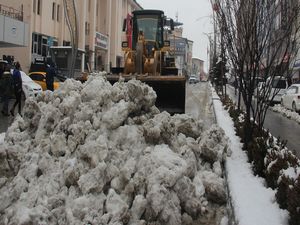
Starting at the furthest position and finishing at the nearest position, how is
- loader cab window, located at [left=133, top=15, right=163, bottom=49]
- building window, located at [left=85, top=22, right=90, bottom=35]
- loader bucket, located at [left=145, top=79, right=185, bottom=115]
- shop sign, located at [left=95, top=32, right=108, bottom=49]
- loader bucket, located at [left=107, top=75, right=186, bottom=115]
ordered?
1. shop sign, located at [left=95, top=32, right=108, bottom=49]
2. building window, located at [left=85, top=22, right=90, bottom=35]
3. loader cab window, located at [left=133, top=15, right=163, bottom=49]
4. loader bucket, located at [left=145, top=79, right=185, bottom=115]
5. loader bucket, located at [left=107, top=75, right=186, bottom=115]

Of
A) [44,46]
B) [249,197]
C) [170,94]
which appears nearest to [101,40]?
[44,46]

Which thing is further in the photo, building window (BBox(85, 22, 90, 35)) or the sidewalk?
building window (BBox(85, 22, 90, 35))

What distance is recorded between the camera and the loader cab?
62.1ft

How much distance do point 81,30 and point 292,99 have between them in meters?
26.1

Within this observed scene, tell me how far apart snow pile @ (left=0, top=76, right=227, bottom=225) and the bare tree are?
1.56 meters

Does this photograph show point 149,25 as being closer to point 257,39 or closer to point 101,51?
point 257,39

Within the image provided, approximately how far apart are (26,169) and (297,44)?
592 centimetres

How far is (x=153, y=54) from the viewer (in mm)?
17797

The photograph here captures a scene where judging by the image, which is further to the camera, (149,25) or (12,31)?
(12,31)

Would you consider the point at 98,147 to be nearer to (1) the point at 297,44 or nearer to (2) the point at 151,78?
(1) the point at 297,44

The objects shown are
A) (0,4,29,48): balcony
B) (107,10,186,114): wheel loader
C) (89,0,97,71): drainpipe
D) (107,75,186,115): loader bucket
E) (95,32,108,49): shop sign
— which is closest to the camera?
(107,75,186,115): loader bucket

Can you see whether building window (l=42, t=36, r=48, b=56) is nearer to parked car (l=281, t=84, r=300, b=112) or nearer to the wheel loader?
the wheel loader

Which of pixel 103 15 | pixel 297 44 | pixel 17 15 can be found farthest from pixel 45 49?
pixel 297 44

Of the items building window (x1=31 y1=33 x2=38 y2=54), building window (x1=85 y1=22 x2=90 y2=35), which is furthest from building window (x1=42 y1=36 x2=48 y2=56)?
building window (x1=85 y1=22 x2=90 y2=35)
